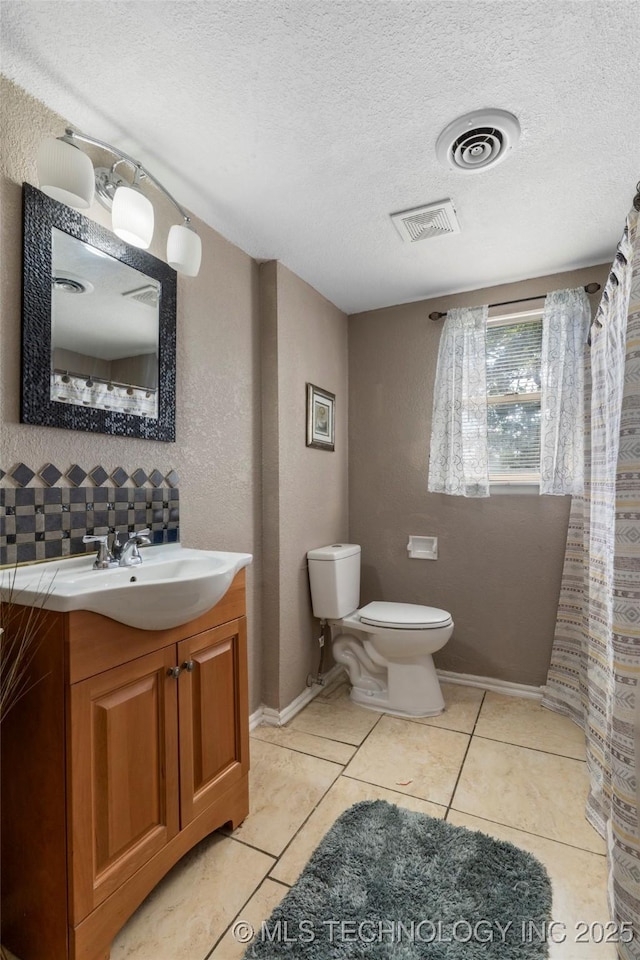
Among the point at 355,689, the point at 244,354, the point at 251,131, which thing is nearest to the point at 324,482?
the point at 244,354

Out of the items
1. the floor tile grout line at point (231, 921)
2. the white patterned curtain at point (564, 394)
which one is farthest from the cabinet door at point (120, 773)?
the white patterned curtain at point (564, 394)

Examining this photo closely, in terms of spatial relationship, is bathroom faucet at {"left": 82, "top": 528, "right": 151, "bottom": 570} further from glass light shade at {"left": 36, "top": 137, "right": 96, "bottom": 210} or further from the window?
the window

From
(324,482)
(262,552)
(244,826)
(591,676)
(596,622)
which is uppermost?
(324,482)

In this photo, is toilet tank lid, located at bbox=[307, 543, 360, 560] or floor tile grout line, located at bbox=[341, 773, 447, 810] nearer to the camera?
floor tile grout line, located at bbox=[341, 773, 447, 810]

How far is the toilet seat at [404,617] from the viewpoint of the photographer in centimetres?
220

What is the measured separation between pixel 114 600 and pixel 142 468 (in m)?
0.69

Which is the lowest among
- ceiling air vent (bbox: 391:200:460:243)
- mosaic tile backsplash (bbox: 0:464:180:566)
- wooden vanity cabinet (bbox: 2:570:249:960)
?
wooden vanity cabinet (bbox: 2:570:249:960)

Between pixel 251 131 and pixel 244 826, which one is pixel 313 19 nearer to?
pixel 251 131

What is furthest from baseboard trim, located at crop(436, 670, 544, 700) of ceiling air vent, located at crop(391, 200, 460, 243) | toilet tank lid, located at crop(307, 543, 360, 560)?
ceiling air vent, located at crop(391, 200, 460, 243)

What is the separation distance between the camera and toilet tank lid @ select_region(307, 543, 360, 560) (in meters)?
2.39

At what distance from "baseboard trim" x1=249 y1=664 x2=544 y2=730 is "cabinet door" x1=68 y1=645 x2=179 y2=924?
0.95 m

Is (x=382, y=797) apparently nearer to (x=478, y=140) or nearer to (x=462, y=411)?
(x=462, y=411)

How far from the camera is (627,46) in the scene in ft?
3.82

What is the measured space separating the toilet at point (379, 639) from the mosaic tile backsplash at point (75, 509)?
3.13ft
